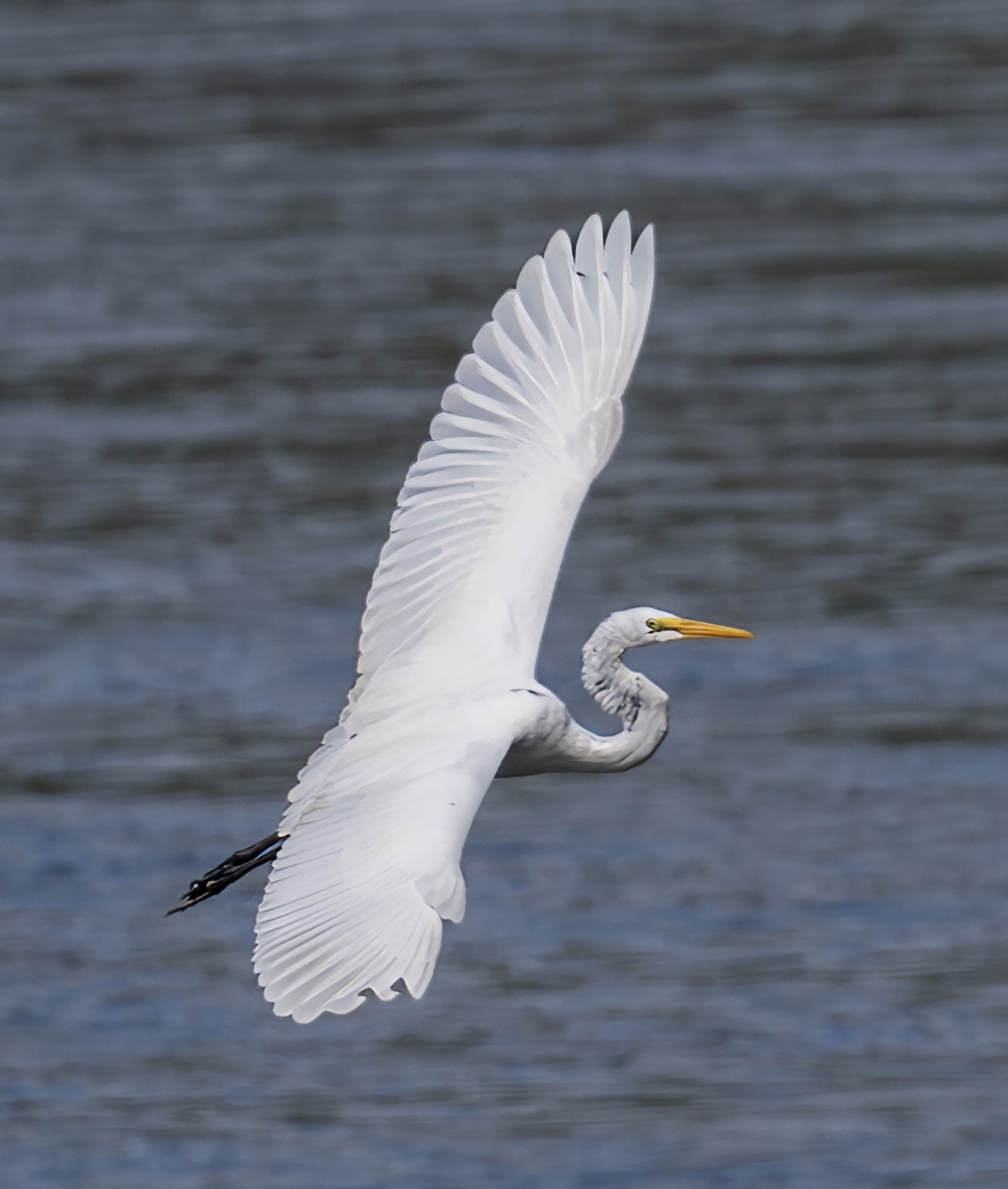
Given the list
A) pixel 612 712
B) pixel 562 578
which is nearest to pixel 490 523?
pixel 612 712

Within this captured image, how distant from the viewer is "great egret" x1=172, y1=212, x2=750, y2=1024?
6516mm

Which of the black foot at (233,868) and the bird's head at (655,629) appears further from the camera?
the black foot at (233,868)

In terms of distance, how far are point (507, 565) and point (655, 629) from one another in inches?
17.4

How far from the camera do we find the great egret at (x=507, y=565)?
6516mm

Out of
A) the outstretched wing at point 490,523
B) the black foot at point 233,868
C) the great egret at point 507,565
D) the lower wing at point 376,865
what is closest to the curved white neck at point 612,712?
the great egret at point 507,565

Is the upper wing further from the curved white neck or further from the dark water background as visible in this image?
the dark water background

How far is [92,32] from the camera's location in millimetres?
18406

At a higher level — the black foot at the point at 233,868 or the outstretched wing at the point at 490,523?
the outstretched wing at the point at 490,523

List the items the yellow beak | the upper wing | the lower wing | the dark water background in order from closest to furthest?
1. the lower wing
2. the upper wing
3. the yellow beak
4. the dark water background

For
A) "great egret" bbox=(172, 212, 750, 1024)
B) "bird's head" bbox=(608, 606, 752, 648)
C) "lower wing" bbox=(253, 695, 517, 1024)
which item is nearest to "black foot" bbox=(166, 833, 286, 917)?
"great egret" bbox=(172, 212, 750, 1024)

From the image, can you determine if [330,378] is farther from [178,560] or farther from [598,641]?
[598,641]

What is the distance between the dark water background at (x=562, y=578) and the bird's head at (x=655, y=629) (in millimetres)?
1862

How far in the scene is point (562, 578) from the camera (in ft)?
36.7

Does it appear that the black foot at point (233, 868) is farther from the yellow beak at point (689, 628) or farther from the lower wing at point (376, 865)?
the yellow beak at point (689, 628)
